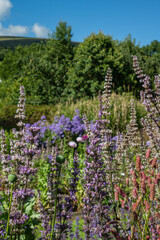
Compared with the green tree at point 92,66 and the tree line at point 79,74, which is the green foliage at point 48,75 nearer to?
the tree line at point 79,74

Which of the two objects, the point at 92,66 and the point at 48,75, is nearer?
the point at 92,66

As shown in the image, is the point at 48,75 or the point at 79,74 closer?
the point at 79,74

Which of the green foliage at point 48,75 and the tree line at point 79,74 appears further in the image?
the green foliage at point 48,75

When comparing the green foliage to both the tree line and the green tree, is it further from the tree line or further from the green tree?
the green tree

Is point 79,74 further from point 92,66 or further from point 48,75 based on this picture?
point 48,75

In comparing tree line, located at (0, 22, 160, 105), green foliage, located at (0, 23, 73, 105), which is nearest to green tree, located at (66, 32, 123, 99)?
tree line, located at (0, 22, 160, 105)

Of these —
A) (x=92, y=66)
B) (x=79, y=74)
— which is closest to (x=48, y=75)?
(x=79, y=74)

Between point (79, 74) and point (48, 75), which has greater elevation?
point (48, 75)

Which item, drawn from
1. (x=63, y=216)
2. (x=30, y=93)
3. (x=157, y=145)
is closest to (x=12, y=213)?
(x=63, y=216)

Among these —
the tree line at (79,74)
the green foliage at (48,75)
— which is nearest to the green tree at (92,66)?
the tree line at (79,74)

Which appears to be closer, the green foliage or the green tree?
the green tree

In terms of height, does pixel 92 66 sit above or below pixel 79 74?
above

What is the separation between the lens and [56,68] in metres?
19.7

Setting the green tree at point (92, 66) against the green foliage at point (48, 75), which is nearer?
the green tree at point (92, 66)
